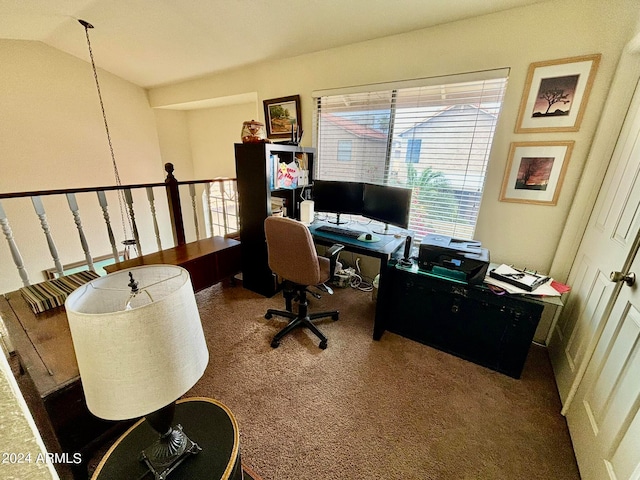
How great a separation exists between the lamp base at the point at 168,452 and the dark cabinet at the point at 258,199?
65.1 inches

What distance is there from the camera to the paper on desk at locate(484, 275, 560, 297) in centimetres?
156

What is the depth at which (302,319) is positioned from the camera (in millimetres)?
2025

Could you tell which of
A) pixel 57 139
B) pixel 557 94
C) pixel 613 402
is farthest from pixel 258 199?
pixel 57 139

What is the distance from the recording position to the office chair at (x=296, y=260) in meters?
1.65

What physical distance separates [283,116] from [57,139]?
3.27 m

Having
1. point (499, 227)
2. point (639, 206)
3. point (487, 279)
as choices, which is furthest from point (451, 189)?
point (639, 206)

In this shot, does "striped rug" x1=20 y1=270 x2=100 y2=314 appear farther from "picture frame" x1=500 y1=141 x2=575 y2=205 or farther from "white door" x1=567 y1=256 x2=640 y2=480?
"picture frame" x1=500 y1=141 x2=575 y2=205

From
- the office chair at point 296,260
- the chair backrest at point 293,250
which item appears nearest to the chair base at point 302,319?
the office chair at point 296,260

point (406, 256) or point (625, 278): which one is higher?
point (625, 278)

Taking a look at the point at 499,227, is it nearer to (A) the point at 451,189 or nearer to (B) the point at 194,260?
(A) the point at 451,189

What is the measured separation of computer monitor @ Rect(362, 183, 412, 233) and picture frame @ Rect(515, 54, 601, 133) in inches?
36.0

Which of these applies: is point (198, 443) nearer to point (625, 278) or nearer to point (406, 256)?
point (406, 256)

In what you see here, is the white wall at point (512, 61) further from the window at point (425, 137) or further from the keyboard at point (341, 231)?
the keyboard at point (341, 231)

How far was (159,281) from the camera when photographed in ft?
2.45
